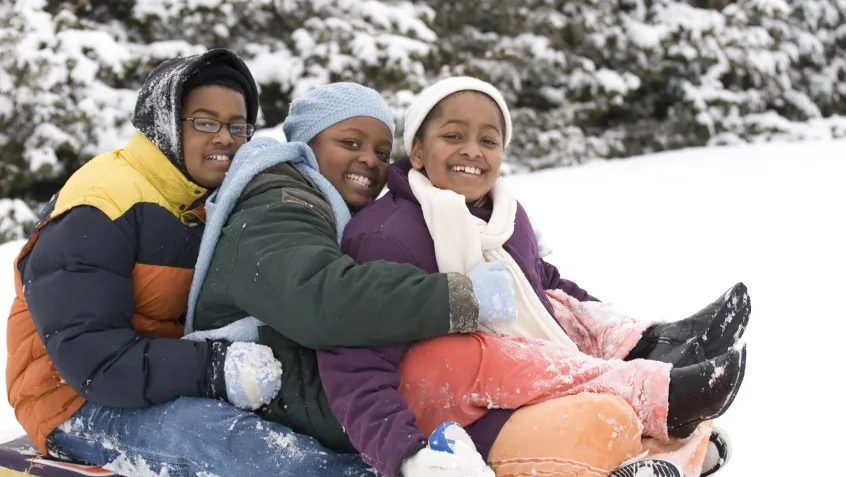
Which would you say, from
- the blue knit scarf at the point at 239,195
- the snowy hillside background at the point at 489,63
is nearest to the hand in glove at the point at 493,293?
the blue knit scarf at the point at 239,195

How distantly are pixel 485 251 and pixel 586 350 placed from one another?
0.56 metres

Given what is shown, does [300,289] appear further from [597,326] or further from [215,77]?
[597,326]

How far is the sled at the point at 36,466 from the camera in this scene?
6.90 feet

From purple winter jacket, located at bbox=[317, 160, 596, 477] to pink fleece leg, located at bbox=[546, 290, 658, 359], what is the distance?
272mm

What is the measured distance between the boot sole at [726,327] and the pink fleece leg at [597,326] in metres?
0.21

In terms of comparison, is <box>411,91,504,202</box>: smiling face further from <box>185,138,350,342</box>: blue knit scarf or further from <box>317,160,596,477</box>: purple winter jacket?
<box>185,138,350,342</box>: blue knit scarf

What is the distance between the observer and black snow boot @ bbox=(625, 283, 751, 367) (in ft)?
6.93

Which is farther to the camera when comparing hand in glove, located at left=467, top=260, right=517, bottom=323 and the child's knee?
hand in glove, located at left=467, top=260, right=517, bottom=323

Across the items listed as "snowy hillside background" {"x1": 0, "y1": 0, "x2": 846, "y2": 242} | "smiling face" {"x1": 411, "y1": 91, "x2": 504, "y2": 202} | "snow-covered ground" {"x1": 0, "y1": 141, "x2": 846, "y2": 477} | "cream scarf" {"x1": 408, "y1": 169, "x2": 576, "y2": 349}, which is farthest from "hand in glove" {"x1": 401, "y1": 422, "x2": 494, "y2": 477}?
"snowy hillside background" {"x1": 0, "y1": 0, "x2": 846, "y2": 242}

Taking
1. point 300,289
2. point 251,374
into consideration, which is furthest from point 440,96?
point 251,374

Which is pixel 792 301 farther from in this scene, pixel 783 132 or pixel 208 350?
pixel 783 132

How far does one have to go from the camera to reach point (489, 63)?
7984mm

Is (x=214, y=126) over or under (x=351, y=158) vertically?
over

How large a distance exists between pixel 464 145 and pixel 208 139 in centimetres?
74
